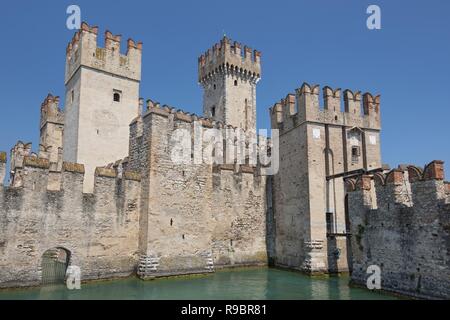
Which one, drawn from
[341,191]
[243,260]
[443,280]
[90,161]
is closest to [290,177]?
[341,191]

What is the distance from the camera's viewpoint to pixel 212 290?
46.2 feet

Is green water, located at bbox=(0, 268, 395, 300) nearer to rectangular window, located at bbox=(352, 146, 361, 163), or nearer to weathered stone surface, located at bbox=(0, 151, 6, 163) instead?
weathered stone surface, located at bbox=(0, 151, 6, 163)

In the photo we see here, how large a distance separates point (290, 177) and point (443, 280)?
9.69 meters

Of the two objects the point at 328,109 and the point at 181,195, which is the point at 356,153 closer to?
the point at 328,109

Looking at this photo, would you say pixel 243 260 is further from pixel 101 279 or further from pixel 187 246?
pixel 101 279

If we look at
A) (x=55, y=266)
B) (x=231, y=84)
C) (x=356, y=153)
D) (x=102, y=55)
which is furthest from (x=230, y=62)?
(x=55, y=266)

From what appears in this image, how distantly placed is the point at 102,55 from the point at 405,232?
19944mm

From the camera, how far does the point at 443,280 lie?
1111 cm

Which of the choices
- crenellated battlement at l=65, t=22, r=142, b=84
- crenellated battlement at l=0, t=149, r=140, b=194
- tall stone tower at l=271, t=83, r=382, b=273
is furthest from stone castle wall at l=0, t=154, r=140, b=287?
crenellated battlement at l=65, t=22, r=142, b=84

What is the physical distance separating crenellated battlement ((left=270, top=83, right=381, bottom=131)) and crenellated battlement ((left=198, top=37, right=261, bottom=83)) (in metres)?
18.1

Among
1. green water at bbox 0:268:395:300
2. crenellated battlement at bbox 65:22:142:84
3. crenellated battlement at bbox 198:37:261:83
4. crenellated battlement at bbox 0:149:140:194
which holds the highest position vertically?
crenellated battlement at bbox 198:37:261:83

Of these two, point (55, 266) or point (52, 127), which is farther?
point (52, 127)

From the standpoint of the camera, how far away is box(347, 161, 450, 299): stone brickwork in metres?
11.4

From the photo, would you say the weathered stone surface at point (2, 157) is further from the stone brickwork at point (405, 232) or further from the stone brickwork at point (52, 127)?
the stone brickwork at point (52, 127)
